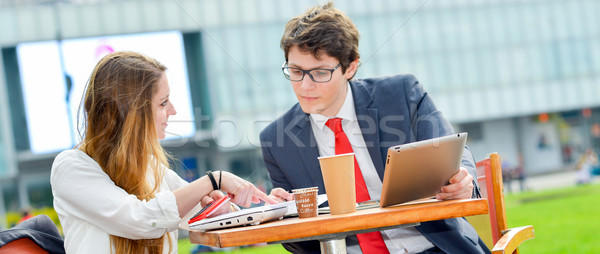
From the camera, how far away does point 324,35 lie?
2.43 meters

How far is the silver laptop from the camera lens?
1.73 meters

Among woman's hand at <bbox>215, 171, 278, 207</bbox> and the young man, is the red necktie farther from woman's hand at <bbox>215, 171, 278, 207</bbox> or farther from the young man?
woman's hand at <bbox>215, 171, 278, 207</bbox>

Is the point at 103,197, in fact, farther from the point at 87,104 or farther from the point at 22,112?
the point at 22,112

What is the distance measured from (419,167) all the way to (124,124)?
3.27 feet

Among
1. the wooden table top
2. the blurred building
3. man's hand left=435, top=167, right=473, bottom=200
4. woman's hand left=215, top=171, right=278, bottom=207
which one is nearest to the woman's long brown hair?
woman's hand left=215, top=171, right=278, bottom=207

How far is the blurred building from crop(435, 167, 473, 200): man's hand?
13534 mm

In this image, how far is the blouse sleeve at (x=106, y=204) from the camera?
185 centimetres

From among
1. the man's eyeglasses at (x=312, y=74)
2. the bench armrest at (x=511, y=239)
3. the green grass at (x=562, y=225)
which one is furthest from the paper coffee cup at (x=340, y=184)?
the green grass at (x=562, y=225)

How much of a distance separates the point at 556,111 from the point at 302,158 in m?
32.2

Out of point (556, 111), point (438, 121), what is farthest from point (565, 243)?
point (556, 111)

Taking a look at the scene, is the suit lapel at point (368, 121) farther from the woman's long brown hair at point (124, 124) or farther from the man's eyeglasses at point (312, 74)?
the woman's long brown hair at point (124, 124)

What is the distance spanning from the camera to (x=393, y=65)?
86.2ft

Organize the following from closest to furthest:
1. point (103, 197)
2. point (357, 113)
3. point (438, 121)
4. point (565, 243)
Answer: point (103, 197), point (438, 121), point (357, 113), point (565, 243)

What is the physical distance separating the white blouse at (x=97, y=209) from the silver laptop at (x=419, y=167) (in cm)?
69
